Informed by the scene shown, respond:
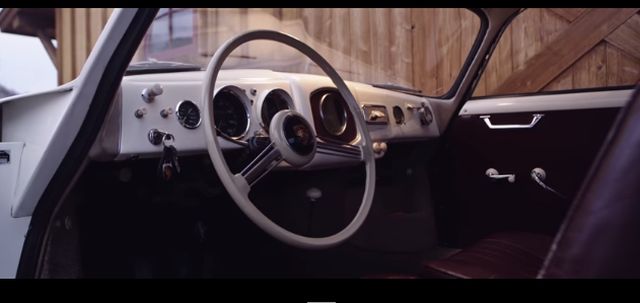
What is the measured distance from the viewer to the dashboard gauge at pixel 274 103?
1333 millimetres

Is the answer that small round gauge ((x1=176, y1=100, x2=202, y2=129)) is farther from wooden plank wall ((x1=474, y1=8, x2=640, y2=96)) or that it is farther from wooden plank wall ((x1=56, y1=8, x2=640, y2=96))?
wooden plank wall ((x1=474, y1=8, x2=640, y2=96))

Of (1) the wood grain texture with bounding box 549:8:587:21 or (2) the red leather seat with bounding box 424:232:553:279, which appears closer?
(2) the red leather seat with bounding box 424:232:553:279

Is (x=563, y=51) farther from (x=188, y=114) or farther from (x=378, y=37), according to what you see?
(x=188, y=114)

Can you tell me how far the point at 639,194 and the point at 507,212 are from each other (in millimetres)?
1317

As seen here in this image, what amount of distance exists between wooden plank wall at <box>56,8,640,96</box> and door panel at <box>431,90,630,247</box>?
0.58 ft

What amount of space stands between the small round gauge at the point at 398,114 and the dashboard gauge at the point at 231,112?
25.9 inches

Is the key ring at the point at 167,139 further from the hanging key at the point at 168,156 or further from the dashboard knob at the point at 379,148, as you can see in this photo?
the dashboard knob at the point at 379,148

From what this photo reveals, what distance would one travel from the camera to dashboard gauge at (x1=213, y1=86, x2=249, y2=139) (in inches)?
49.2

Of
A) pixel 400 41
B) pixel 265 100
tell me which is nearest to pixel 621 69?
pixel 265 100

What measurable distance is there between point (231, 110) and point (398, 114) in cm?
73

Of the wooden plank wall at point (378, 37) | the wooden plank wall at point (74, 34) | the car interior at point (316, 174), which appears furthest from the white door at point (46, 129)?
the wooden plank wall at point (74, 34)

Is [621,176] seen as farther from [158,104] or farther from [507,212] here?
[507,212]

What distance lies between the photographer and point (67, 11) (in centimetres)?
466

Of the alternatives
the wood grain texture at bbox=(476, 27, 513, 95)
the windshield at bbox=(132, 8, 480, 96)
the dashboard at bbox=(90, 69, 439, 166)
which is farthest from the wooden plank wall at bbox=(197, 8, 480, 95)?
the dashboard at bbox=(90, 69, 439, 166)
